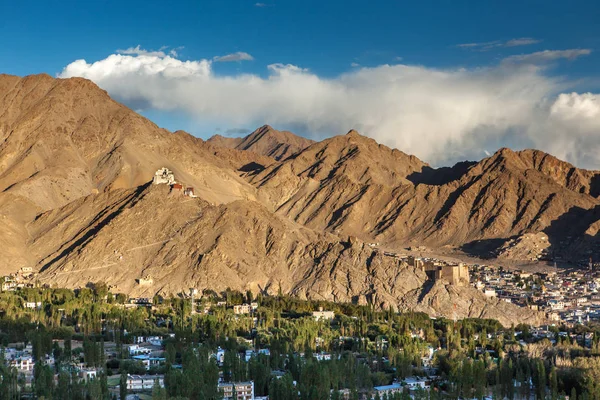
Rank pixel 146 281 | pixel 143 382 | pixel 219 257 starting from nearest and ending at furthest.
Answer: pixel 143 382, pixel 146 281, pixel 219 257

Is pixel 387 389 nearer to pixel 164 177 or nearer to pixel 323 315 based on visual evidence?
pixel 323 315

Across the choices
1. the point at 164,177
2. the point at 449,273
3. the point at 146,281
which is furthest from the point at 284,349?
the point at 164,177

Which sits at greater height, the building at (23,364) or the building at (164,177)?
the building at (164,177)

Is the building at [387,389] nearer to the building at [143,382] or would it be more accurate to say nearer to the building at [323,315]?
the building at [143,382]

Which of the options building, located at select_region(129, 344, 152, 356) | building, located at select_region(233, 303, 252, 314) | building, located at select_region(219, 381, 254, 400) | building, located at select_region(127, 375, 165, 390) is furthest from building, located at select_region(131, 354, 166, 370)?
building, located at select_region(233, 303, 252, 314)

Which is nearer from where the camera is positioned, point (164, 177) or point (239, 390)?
point (239, 390)

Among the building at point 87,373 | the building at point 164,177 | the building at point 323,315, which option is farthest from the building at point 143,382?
the building at point 164,177

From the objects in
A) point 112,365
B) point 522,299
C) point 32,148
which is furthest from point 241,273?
point 32,148
